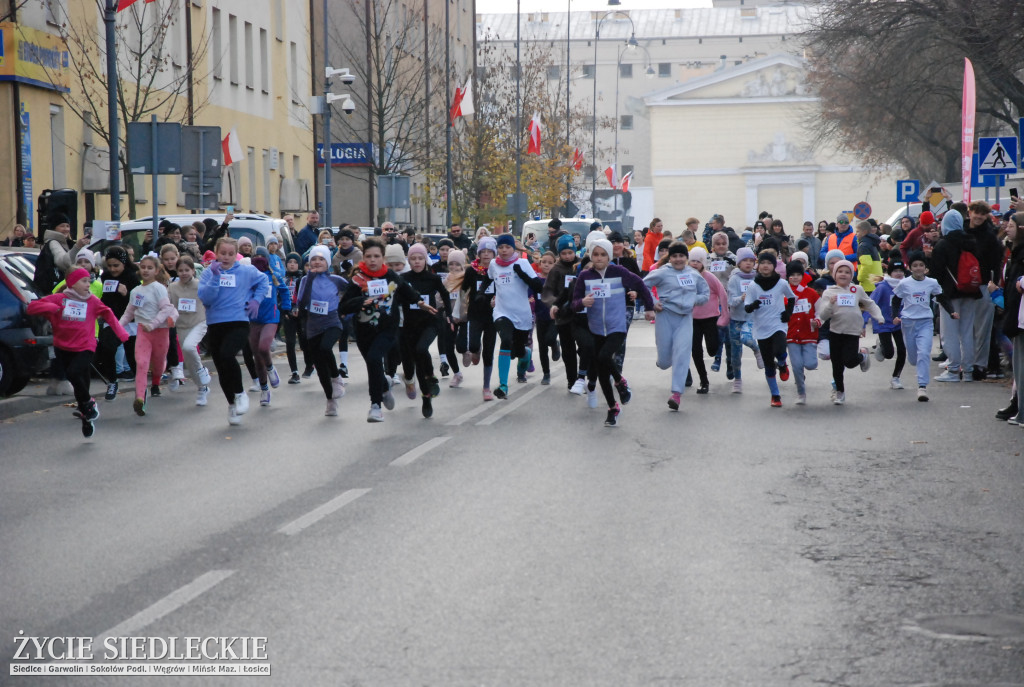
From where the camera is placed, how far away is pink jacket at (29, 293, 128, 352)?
14.1 metres

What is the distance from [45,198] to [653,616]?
19329 mm

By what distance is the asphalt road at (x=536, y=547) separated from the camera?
6.11m

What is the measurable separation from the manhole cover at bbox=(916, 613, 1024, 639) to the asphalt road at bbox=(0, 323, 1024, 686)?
17mm

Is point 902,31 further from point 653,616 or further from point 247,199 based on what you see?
point 653,616

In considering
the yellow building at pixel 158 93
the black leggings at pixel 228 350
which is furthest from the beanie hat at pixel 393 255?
the yellow building at pixel 158 93

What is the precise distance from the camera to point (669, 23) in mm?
123438

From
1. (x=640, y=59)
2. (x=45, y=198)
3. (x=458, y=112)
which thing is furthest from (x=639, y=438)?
(x=640, y=59)

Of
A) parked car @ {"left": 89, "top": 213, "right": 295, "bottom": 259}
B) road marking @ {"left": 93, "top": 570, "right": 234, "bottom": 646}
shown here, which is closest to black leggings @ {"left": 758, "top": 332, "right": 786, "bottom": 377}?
parked car @ {"left": 89, "top": 213, "right": 295, "bottom": 259}

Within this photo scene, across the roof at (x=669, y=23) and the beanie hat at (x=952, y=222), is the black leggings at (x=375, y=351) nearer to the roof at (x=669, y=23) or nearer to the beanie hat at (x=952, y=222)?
the beanie hat at (x=952, y=222)

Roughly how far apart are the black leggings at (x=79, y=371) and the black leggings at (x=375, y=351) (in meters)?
2.44

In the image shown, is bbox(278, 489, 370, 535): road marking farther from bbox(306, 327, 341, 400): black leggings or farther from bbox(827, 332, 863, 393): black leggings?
bbox(827, 332, 863, 393): black leggings

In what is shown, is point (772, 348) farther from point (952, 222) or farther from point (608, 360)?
point (952, 222)

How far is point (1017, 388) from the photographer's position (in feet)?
48.3

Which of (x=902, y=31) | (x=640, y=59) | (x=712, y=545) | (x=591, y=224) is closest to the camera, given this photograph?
(x=712, y=545)
